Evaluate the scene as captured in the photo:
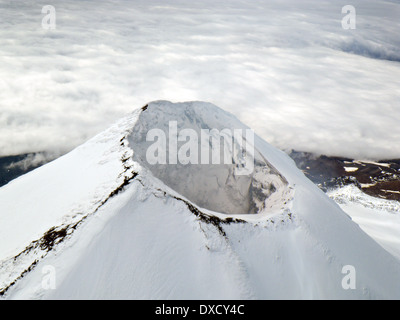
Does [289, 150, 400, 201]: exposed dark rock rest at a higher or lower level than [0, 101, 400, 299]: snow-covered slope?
lower

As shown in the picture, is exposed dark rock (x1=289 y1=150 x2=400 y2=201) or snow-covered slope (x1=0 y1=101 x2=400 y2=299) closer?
snow-covered slope (x1=0 y1=101 x2=400 y2=299)

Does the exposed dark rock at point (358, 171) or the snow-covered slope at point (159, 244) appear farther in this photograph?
the exposed dark rock at point (358, 171)

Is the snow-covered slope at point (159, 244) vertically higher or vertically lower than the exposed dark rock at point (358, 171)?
higher

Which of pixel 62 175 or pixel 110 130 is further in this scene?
pixel 110 130

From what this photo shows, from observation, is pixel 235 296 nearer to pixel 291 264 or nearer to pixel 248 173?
pixel 291 264

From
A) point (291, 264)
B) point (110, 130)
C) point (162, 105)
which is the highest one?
point (162, 105)

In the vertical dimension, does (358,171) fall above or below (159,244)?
below

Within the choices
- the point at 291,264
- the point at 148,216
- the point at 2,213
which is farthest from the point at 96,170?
the point at 291,264

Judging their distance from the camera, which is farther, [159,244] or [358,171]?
[358,171]
